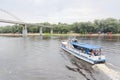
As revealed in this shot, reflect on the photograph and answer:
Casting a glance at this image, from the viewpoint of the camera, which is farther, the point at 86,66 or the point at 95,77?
the point at 86,66

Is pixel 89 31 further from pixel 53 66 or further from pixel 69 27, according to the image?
pixel 53 66

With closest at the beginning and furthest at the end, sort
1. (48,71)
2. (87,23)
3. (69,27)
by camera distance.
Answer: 1. (48,71)
2. (87,23)
3. (69,27)

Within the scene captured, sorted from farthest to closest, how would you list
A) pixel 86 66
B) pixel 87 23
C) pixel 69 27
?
pixel 69 27 < pixel 87 23 < pixel 86 66

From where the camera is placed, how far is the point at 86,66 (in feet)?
126

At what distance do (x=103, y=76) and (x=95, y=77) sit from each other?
1183 mm

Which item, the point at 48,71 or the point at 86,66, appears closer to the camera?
the point at 48,71

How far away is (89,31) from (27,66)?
14027 cm

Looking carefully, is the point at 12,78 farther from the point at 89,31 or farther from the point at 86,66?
the point at 89,31

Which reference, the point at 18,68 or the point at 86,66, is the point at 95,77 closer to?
the point at 86,66

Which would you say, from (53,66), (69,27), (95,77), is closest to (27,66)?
(53,66)

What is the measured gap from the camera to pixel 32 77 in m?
30.8

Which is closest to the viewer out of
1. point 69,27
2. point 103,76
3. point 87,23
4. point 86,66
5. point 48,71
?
point 103,76

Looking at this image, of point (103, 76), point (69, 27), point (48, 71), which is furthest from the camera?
point (69, 27)

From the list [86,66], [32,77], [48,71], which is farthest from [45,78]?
[86,66]
